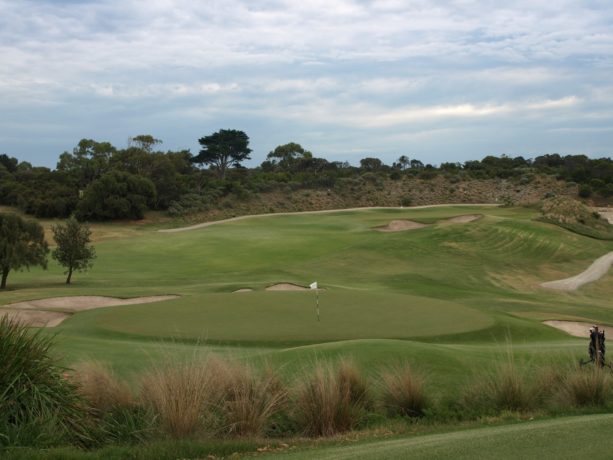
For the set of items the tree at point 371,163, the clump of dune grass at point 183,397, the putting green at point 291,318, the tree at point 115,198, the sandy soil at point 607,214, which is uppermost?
the tree at point 371,163

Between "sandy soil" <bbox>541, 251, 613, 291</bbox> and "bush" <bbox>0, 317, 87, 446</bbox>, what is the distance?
102 feet

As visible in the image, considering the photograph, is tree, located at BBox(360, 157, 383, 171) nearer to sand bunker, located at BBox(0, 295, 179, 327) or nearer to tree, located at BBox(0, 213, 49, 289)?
tree, located at BBox(0, 213, 49, 289)

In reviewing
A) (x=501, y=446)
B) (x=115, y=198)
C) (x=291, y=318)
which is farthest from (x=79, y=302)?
(x=115, y=198)

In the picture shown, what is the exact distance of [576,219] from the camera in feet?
165

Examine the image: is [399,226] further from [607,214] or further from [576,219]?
[607,214]

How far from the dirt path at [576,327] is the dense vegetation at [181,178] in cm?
4883

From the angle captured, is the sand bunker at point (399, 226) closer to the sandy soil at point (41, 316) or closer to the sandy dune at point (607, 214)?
the sandy dune at point (607, 214)

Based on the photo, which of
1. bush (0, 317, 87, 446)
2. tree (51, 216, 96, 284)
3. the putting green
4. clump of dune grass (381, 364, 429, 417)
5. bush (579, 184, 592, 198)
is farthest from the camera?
bush (579, 184, 592, 198)

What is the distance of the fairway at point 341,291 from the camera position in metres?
15.5

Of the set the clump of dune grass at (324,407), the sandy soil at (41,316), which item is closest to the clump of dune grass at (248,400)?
the clump of dune grass at (324,407)

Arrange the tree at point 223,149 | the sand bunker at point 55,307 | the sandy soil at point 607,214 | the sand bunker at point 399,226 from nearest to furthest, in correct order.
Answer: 1. the sand bunker at point 55,307
2. the sand bunker at point 399,226
3. the sandy soil at point 607,214
4. the tree at point 223,149

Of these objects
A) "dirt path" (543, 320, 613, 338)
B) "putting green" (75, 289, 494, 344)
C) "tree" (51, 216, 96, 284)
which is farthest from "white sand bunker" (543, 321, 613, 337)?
"tree" (51, 216, 96, 284)

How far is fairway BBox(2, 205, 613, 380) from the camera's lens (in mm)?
15484

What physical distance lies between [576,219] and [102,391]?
46.2m
